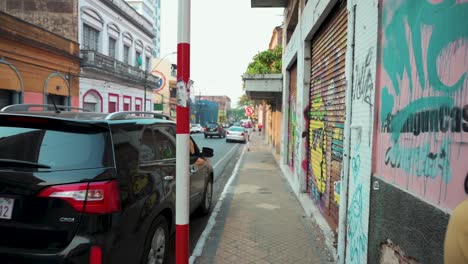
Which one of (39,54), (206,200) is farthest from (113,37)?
(206,200)

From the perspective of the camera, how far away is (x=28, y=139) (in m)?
3.04

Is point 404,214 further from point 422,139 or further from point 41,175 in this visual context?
point 41,175

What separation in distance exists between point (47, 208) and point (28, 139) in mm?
657

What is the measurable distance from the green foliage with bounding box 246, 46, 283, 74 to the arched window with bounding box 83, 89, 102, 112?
1171 cm

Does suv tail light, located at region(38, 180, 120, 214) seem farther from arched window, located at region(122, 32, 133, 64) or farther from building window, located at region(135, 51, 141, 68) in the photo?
building window, located at region(135, 51, 141, 68)

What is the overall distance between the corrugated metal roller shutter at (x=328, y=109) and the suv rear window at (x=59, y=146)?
10.3ft

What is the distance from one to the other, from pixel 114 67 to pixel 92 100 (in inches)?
137

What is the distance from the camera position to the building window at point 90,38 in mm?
24764

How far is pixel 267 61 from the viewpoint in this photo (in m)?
20.2

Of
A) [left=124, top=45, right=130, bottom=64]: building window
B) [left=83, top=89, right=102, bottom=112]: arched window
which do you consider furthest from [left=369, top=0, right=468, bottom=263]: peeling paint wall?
[left=124, top=45, right=130, bottom=64]: building window

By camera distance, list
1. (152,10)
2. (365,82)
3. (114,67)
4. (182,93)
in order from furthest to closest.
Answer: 1. (152,10)
2. (114,67)
3. (365,82)
4. (182,93)

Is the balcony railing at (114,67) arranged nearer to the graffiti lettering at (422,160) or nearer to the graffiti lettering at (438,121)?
the graffiti lettering at (422,160)

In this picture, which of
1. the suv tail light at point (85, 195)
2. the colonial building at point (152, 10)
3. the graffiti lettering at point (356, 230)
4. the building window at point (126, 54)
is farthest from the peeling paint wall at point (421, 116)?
the colonial building at point (152, 10)

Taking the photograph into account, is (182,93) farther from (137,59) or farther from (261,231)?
(137,59)
